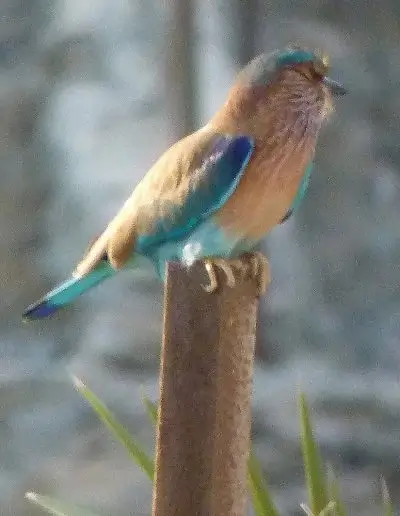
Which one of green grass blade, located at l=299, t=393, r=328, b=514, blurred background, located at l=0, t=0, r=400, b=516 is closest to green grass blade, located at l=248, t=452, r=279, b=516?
green grass blade, located at l=299, t=393, r=328, b=514

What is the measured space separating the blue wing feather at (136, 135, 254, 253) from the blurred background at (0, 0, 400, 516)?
478mm

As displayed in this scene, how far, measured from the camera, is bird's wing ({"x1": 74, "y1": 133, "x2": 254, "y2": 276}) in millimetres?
588

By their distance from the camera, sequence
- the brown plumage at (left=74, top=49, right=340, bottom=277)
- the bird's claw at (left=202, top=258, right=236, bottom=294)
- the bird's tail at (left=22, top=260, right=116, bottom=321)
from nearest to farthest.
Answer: the bird's claw at (left=202, top=258, right=236, bottom=294) → the brown plumage at (left=74, top=49, right=340, bottom=277) → the bird's tail at (left=22, top=260, right=116, bottom=321)

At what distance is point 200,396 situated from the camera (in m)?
0.50

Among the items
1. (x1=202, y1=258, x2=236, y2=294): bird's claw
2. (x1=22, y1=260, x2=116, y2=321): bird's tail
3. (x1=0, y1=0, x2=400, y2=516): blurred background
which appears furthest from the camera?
(x1=0, y1=0, x2=400, y2=516): blurred background

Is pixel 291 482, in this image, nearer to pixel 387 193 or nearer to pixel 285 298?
pixel 285 298

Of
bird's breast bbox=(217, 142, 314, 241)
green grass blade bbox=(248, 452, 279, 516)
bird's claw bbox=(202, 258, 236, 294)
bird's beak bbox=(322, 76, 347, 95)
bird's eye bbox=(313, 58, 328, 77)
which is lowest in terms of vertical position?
green grass blade bbox=(248, 452, 279, 516)

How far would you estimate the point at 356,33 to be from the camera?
107 cm

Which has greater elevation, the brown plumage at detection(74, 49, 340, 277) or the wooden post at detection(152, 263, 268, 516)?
the brown plumage at detection(74, 49, 340, 277)

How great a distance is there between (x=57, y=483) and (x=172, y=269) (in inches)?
28.5

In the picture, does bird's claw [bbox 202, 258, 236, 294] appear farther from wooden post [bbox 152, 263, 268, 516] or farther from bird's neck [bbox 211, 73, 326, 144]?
bird's neck [bbox 211, 73, 326, 144]

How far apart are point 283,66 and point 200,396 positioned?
318mm

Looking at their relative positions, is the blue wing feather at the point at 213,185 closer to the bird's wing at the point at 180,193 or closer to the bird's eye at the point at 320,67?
the bird's wing at the point at 180,193

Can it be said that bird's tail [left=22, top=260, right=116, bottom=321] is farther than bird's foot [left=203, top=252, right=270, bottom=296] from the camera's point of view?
Yes
